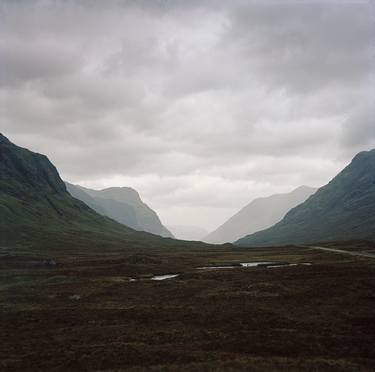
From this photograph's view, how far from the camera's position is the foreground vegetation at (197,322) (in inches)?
1326

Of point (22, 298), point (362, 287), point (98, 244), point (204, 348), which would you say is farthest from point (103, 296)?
point (98, 244)

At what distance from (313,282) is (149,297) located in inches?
1051

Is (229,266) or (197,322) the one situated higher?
(229,266)

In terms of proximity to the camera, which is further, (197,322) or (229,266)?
(229,266)

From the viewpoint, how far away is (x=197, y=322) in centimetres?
4588

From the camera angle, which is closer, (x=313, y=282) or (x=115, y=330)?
(x=115, y=330)

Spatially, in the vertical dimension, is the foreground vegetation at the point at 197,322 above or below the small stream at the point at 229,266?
below

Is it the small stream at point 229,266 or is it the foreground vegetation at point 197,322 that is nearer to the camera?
the foreground vegetation at point 197,322

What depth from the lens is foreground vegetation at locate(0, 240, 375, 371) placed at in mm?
33688

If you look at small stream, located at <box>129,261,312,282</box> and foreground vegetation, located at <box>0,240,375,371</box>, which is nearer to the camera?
foreground vegetation, located at <box>0,240,375,371</box>

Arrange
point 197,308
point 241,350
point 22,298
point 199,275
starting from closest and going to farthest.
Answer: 1. point 241,350
2. point 197,308
3. point 22,298
4. point 199,275

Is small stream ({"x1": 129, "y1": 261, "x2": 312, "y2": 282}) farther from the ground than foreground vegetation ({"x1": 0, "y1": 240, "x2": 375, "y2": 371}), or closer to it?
farther from the ground

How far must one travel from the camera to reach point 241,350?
117ft

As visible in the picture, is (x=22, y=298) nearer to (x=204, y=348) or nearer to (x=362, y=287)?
(x=204, y=348)
